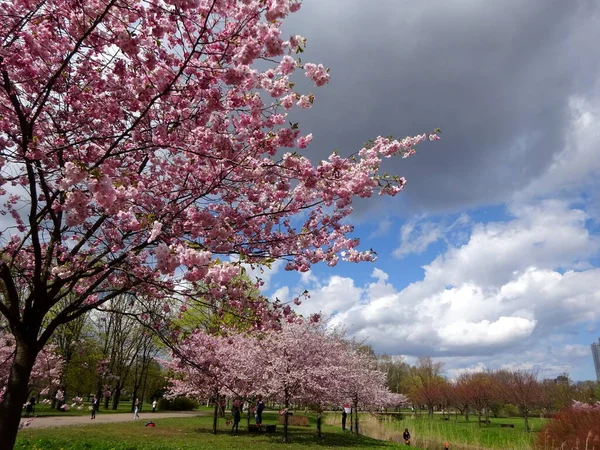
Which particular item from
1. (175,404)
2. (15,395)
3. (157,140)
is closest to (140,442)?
(15,395)

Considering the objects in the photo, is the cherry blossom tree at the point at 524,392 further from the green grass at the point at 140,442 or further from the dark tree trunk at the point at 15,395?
the dark tree trunk at the point at 15,395

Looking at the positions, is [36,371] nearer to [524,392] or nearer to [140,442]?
[140,442]

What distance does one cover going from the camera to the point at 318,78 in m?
5.01

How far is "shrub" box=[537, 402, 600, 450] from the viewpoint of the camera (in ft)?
40.5

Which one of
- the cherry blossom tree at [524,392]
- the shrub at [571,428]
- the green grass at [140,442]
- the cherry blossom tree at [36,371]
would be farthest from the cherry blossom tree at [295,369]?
the cherry blossom tree at [524,392]

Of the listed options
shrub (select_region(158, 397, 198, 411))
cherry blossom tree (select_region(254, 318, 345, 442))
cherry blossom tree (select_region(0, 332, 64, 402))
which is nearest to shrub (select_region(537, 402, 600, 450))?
cherry blossom tree (select_region(254, 318, 345, 442))

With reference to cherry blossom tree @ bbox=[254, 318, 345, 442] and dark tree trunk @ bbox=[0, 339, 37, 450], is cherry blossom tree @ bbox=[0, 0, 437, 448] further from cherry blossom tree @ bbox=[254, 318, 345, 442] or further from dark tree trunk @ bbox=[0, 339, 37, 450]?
cherry blossom tree @ bbox=[254, 318, 345, 442]

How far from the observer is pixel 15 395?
519 cm

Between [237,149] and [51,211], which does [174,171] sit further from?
[51,211]

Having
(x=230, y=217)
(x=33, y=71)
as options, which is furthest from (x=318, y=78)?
(x=33, y=71)

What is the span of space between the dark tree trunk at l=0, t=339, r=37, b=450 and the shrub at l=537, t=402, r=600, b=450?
1376cm

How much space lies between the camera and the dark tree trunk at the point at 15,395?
5.02 m

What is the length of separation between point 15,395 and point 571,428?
53.0 feet

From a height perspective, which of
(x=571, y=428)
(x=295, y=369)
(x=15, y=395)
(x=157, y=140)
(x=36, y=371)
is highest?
(x=157, y=140)
